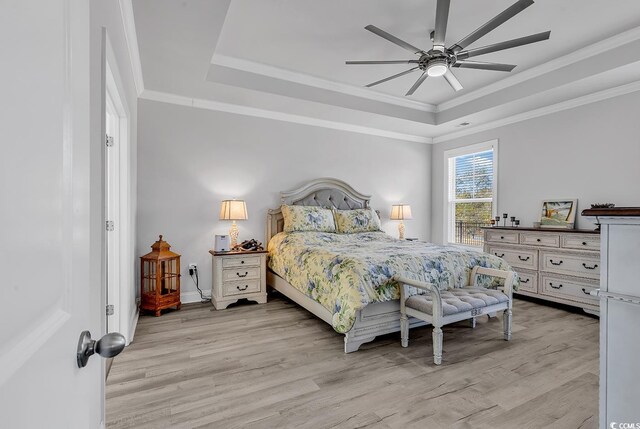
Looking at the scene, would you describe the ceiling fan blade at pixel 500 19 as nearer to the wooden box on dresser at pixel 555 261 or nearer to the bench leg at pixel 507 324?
the bench leg at pixel 507 324

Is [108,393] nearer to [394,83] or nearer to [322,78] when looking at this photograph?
[322,78]

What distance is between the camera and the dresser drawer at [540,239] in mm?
3758

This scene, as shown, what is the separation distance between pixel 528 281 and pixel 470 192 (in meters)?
1.84

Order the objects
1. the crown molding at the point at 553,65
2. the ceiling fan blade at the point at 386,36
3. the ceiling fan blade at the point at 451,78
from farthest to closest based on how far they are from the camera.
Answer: the ceiling fan blade at the point at 451,78, the crown molding at the point at 553,65, the ceiling fan blade at the point at 386,36

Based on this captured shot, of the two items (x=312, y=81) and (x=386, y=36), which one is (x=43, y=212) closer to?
(x=386, y=36)

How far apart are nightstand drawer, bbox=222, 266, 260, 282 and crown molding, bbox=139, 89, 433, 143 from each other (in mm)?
2063

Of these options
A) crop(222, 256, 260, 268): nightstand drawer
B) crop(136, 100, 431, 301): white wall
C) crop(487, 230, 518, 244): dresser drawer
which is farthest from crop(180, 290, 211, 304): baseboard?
crop(487, 230, 518, 244): dresser drawer

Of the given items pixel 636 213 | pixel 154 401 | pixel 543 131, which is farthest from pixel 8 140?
pixel 543 131

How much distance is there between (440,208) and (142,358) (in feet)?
16.6

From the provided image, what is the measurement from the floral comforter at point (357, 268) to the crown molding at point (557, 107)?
2410 millimetres

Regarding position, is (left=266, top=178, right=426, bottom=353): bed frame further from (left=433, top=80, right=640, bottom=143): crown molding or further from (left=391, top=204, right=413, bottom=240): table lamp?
(left=433, top=80, right=640, bottom=143): crown molding

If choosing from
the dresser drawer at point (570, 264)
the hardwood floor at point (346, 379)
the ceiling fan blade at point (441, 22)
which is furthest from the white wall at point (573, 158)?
the ceiling fan blade at point (441, 22)

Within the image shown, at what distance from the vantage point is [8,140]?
375 millimetres

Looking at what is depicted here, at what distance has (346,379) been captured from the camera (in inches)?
85.3
